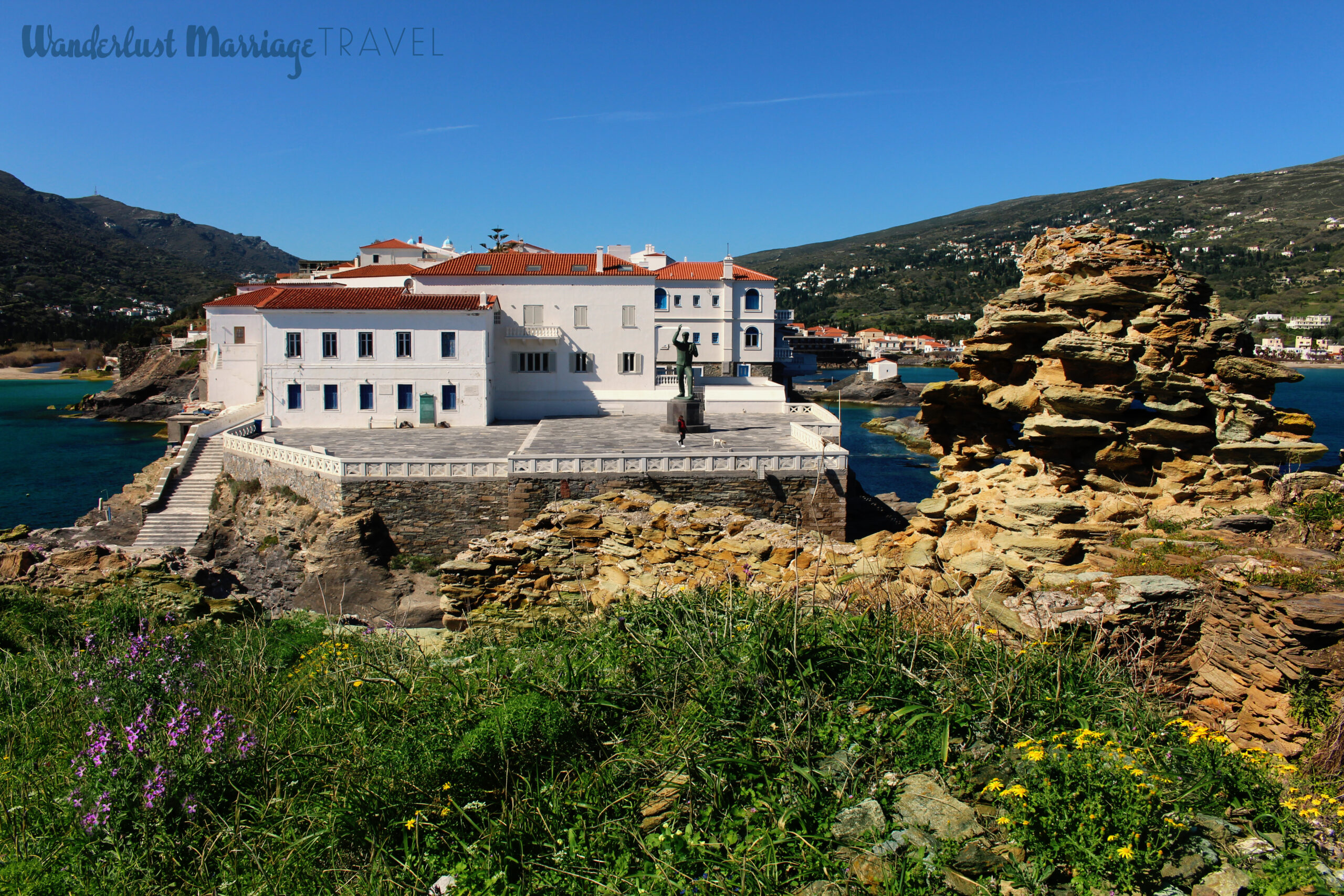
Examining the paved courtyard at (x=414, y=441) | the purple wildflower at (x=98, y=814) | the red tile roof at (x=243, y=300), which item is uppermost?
the red tile roof at (x=243, y=300)

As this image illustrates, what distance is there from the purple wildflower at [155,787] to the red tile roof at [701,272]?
166 feet

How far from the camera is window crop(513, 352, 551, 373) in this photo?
107ft

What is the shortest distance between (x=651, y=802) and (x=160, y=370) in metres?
78.7

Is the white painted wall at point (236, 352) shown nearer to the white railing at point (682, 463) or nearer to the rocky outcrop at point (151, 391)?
the white railing at point (682, 463)

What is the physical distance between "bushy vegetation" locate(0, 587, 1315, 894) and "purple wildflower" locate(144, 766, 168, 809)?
0.06 feet

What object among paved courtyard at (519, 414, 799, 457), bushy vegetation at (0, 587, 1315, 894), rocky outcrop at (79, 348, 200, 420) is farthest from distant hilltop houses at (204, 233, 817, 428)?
rocky outcrop at (79, 348, 200, 420)

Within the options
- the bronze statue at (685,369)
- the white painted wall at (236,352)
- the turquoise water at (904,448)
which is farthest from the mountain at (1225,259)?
the white painted wall at (236,352)

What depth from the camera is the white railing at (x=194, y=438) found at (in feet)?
83.0

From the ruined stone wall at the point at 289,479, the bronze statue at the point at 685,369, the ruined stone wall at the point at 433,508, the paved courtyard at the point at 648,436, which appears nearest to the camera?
the ruined stone wall at the point at 433,508

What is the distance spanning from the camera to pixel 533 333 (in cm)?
3222

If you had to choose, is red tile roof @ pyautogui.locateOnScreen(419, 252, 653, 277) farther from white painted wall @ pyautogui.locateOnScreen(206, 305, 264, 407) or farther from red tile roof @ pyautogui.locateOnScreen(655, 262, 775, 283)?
red tile roof @ pyautogui.locateOnScreen(655, 262, 775, 283)

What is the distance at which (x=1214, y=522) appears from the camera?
8516 millimetres

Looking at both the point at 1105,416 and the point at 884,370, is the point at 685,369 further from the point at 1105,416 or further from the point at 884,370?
the point at 884,370

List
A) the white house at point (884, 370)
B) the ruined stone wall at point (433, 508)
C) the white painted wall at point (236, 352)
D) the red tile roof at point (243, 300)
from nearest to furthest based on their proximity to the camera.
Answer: the ruined stone wall at point (433, 508), the white painted wall at point (236, 352), the red tile roof at point (243, 300), the white house at point (884, 370)
